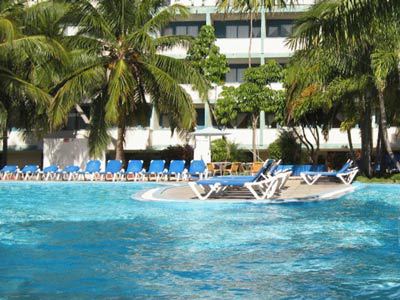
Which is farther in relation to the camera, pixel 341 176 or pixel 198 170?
pixel 198 170

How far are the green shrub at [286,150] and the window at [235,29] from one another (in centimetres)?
876

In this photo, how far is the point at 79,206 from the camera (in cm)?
1407

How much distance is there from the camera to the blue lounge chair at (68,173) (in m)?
26.3

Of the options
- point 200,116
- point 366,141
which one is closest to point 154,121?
point 200,116

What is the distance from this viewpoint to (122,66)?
24891 mm

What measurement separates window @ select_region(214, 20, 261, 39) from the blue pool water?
25070 millimetres

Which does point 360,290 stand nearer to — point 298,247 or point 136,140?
point 298,247

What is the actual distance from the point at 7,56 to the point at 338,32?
66.4ft

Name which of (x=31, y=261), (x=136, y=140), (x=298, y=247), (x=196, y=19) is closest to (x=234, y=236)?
(x=298, y=247)

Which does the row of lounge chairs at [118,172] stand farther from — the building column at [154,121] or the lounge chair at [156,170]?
the building column at [154,121]

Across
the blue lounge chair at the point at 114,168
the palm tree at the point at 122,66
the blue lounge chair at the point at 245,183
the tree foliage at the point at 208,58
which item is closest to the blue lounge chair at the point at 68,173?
the palm tree at the point at 122,66

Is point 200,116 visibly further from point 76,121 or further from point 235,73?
point 76,121

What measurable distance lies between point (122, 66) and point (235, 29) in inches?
567

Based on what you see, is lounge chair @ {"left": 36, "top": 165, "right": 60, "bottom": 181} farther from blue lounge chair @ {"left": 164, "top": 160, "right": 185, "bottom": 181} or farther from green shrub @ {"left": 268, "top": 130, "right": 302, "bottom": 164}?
green shrub @ {"left": 268, "top": 130, "right": 302, "bottom": 164}
